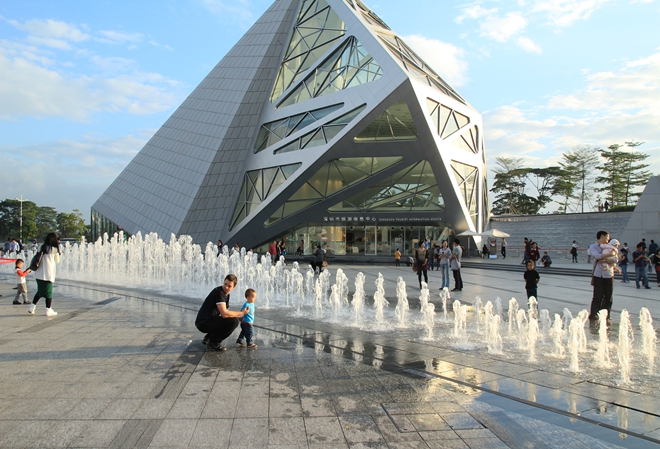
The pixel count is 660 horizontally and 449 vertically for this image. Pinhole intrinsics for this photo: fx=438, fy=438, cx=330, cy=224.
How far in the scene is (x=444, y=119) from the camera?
27406 mm

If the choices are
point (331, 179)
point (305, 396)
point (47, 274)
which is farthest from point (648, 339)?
point (331, 179)

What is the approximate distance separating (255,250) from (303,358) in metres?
25.9

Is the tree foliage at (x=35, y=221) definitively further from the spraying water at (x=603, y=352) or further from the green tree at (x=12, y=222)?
the spraying water at (x=603, y=352)

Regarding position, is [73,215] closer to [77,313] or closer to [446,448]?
[77,313]

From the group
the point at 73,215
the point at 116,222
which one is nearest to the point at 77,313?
the point at 116,222

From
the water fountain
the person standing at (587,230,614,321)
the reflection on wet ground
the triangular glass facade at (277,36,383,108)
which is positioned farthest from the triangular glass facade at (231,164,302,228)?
the reflection on wet ground

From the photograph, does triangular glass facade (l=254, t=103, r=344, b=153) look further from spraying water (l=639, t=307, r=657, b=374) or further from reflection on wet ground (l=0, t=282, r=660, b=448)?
reflection on wet ground (l=0, t=282, r=660, b=448)

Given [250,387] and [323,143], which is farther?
[323,143]

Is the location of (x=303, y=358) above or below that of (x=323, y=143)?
below

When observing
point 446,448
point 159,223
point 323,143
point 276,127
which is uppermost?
point 276,127

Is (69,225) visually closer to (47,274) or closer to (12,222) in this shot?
(12,222)

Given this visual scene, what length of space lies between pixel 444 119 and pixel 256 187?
13042 mm

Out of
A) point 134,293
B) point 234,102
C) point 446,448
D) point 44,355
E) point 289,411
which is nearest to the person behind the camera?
point 446,448

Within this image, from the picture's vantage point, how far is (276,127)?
99.2 feet
